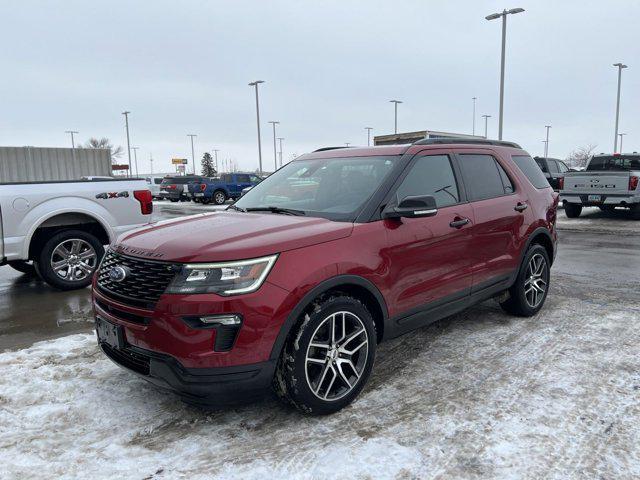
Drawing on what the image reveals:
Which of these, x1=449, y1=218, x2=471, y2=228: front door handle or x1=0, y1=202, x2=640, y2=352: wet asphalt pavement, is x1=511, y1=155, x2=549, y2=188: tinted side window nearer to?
x1=449, y1=218, x2=471, y2=228: front door handle

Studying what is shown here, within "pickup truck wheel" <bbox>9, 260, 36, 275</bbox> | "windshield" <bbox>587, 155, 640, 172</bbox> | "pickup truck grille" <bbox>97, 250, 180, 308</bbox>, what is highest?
"windshield" <bbox>587, 155, 640, 172</bbox>

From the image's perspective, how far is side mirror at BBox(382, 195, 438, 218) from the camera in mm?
3584

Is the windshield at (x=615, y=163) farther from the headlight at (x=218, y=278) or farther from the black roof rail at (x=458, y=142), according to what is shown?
the headlight at (x=218, y=278)

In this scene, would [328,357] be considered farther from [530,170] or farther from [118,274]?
[530,170]

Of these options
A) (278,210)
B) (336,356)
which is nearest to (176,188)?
(278,210)

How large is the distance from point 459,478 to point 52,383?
9.67 ft

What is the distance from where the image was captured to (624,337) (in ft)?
15.2

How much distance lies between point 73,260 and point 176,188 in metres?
24.7

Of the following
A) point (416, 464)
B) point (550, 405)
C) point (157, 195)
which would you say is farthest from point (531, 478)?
point (157, 195)

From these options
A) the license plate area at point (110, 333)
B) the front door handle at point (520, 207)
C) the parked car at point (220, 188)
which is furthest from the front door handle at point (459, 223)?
the parked car at point (220, 188)

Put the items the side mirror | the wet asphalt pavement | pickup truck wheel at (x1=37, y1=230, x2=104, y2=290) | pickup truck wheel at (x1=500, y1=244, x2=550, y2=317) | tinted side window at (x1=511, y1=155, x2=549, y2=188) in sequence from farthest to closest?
pickup truck wheel at (x1=37, y1=230, x2=104, y2=290)
tinted side window at (x1=511, y1=155, x2=549, y2=188)
the wet asphalt pavement
pickup truck wheel at (x1=500, y1=244, x2=550, y2=317)
the side mirror

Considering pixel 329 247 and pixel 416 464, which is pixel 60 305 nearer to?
pixel 329 247

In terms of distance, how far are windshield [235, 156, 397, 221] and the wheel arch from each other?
48 centimetres

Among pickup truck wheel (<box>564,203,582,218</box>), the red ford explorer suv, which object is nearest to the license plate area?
the red ford explorer suv
